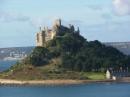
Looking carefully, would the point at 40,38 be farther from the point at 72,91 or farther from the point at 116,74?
the point at 72,91

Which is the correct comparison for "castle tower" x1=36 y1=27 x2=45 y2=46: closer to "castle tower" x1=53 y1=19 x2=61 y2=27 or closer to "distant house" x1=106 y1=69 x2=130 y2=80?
"castle tower" x1=53 y1=19 x2=61 y2=27

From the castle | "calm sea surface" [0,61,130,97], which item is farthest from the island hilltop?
"calm sea surface" [0,61,130,97]

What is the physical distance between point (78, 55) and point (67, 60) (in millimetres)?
4020

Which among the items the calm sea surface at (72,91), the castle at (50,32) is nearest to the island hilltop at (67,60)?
the castle at (50,32)

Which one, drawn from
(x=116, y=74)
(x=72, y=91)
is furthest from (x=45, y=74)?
(x=72, y=91)

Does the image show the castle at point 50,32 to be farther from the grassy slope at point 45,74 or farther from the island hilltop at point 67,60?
the grassy slope at point 45,74

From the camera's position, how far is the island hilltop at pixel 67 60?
413 feet

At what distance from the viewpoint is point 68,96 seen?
325 feet

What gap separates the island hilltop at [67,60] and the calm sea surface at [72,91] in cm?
523

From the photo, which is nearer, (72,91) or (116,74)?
(72,91)

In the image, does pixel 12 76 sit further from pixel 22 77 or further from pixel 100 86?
pixel 100 86

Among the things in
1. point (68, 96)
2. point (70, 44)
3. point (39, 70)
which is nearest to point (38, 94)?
point (68, 96)

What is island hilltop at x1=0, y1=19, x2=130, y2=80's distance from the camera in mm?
125938

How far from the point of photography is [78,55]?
133375 mm
